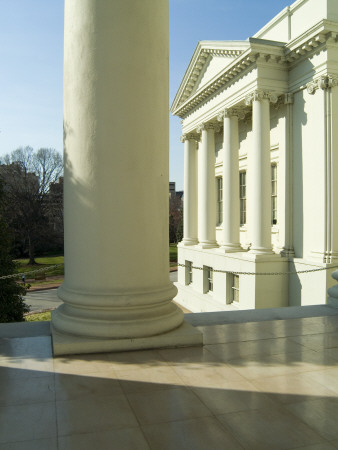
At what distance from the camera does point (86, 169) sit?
7.38 metres

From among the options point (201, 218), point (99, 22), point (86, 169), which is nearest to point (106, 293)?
point (86, 169)

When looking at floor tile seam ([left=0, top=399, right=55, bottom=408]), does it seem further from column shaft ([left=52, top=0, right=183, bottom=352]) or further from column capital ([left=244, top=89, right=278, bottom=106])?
column capital ([left=244, top=89, right=278, bottom=106])

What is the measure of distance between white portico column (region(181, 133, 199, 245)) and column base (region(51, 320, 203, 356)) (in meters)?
37.5

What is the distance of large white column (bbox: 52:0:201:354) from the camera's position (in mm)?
7227

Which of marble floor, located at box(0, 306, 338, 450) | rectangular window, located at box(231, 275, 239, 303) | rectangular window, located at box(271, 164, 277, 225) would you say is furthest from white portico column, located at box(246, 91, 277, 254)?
marble floor, located at box(0, 306, 338, 450)

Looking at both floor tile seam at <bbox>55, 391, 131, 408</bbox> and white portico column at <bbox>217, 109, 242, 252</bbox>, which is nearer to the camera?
floor tile seam at <bbox>55, 391, 131, 408</bbox>

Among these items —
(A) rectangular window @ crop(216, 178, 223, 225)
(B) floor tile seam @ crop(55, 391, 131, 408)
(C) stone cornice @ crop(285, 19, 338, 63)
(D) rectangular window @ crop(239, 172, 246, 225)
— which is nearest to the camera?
(B) floor tile seam @ crop(55, 391, 131, 408)

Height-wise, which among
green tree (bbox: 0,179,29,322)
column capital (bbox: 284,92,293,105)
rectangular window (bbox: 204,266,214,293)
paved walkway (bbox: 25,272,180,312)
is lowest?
paved walkway (bbox: 25,272,180,312)

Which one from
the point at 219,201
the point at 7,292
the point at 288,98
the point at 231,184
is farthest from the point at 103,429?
the point at 219,201

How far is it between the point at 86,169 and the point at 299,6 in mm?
28857

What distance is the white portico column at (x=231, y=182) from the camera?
35.2 metres

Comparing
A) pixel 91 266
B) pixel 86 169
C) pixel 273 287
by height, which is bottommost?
pixel 273 287

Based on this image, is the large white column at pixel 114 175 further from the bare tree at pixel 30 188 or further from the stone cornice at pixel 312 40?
the bare tree at pixel 30 188

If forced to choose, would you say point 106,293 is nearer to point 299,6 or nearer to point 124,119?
point 124,119
